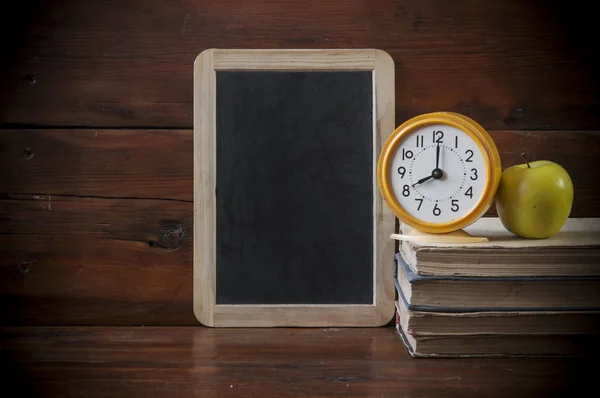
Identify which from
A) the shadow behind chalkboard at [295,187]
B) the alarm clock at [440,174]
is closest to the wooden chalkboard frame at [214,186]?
the shadow behind chalkboard at [295,187]

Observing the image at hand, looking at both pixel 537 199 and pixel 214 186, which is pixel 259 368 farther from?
pixel 537 199

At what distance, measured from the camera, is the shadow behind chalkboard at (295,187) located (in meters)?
1.11

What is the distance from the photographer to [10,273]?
114cm

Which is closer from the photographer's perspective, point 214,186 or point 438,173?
point 438,173

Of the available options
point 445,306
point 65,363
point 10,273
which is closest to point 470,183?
point 445,306

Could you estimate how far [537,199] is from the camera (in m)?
0.92

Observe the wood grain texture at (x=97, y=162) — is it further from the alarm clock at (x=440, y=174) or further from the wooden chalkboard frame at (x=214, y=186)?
the alarm clock at (x=440, y=174)

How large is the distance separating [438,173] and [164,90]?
0.50 meters

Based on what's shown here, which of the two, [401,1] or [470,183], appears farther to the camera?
[401,1]

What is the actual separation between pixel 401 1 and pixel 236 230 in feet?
1.62

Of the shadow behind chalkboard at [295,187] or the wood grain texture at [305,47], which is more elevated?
the wood grain texture at [305,47]

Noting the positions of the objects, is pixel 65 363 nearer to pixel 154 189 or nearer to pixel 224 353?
pixel 224 353

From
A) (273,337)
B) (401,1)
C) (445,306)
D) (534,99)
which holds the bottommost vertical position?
(273,337)

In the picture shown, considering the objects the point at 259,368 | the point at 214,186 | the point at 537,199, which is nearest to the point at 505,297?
the point at 537,199
